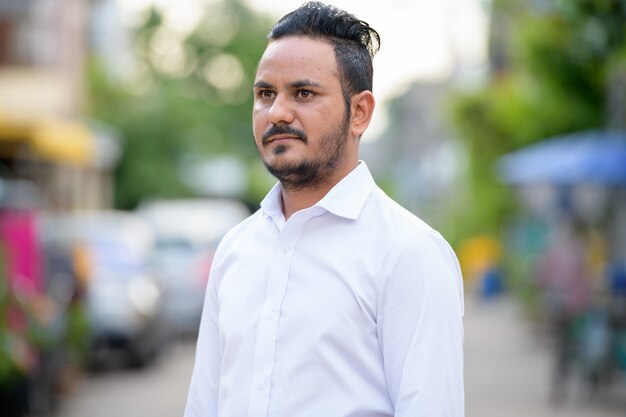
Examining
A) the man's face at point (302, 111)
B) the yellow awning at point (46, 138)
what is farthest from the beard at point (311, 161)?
Result: the yellow awning at point (46, 138)

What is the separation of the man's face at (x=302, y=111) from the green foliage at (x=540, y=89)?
718 cm

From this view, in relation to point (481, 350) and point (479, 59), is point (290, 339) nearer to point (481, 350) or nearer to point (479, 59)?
point (481, 350)

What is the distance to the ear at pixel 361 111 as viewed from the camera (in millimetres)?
2756

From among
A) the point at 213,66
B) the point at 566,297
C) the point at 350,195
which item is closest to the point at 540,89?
the point at 566,297

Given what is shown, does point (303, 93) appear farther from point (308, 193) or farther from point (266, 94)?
point (308, 193)

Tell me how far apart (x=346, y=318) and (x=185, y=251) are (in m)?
16.6

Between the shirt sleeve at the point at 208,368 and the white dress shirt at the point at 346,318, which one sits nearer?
the white dress shirt at the point at 346,318

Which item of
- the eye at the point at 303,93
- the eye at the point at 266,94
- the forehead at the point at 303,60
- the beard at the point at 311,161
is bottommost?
the beard at the point at 311,161

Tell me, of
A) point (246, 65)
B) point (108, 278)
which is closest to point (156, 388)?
point (108, 278)

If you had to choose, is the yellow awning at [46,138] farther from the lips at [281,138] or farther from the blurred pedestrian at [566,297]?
the lips at [281,138]

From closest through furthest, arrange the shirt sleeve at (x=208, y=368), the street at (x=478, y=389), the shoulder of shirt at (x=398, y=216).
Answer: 1. the shoulder of shirt at (x=398, y=216)
2. the shirt sleeve at (x=208, y=368)
3. the street at (x=478, y=389)

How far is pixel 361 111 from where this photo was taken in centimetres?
278

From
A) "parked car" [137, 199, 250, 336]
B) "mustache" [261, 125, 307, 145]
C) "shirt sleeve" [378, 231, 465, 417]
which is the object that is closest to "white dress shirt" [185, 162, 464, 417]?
"shirt sleeve" [378, 231, 465, 417]

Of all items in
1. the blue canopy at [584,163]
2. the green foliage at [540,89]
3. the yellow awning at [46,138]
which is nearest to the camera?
the green foliage at [540,89]
